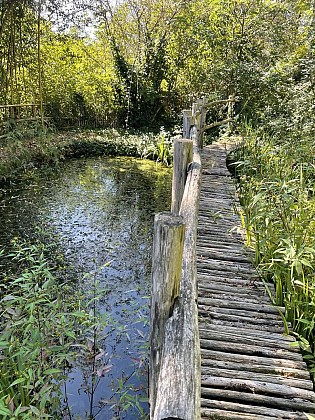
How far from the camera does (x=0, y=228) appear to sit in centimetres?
493

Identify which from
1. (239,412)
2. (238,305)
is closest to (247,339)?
(238,305)

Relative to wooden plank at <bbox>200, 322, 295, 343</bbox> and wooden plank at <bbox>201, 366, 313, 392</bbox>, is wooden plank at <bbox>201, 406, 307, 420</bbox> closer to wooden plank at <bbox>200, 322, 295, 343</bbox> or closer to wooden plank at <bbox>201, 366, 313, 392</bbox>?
wooden plank at <bbox>201, 366, 313, 392</bbox>

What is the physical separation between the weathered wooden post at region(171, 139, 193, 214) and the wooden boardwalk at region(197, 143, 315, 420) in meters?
0.43

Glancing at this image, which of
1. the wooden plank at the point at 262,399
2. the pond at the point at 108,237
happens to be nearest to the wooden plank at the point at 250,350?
the wooden plank at the point at 262,399

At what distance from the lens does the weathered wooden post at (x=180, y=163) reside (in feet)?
9.96

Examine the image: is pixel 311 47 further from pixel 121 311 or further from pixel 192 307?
pixel 192 307

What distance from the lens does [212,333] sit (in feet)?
7.09

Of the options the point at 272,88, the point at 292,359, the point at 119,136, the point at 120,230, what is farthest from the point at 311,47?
the point at 292,359

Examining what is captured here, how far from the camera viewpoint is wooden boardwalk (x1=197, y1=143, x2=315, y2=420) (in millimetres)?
1747

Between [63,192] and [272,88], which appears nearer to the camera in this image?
[63,192]

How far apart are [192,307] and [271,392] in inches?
30.2

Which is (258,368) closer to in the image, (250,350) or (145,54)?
(250,350)

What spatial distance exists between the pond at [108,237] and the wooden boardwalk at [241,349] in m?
0.56

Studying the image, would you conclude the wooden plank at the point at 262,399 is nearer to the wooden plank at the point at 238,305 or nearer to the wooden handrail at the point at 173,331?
the wooden handrail at the point at 173,331
